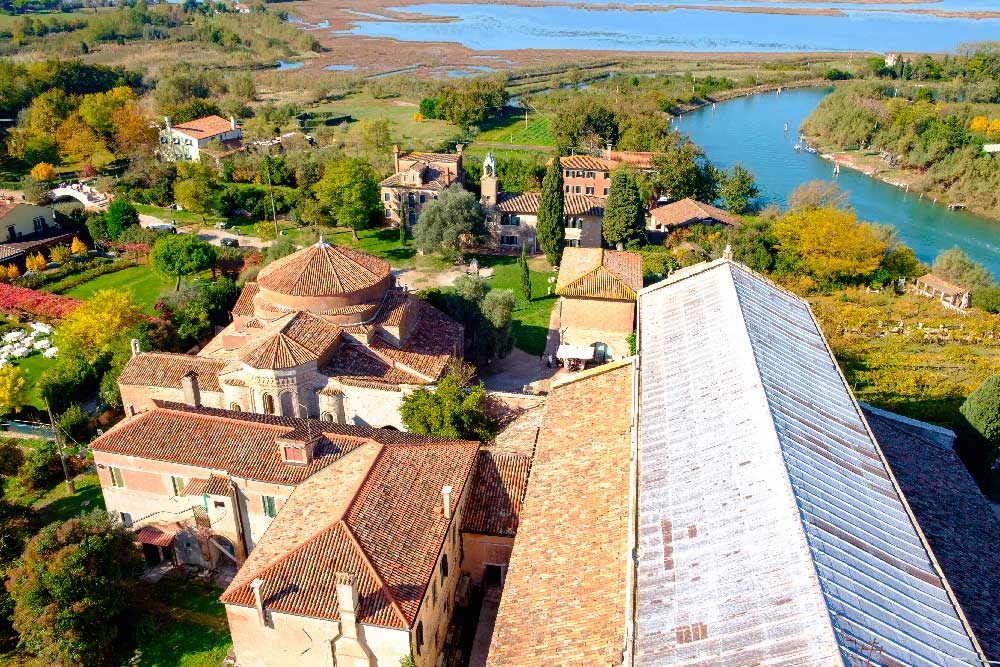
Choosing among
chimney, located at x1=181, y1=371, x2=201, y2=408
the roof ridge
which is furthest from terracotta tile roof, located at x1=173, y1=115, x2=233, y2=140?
the roof ridge

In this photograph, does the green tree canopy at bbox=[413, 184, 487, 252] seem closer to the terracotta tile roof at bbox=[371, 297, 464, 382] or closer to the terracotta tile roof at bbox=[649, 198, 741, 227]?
the terracotta tile roof at bbox=[649, 198, 741, 227]

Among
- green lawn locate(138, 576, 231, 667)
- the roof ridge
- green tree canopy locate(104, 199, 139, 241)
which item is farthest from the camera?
green tree canopy locate(104, 199, 139, 241)

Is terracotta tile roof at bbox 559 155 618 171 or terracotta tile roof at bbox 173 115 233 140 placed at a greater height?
terracotta tile roof at bbox 173 115 233 140

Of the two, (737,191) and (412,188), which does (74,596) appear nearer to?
(412,188)

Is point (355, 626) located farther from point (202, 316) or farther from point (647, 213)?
point (647, 213)

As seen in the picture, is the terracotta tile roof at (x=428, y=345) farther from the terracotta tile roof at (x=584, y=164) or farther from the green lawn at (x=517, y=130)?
the green lawn at (x=517, y=130)

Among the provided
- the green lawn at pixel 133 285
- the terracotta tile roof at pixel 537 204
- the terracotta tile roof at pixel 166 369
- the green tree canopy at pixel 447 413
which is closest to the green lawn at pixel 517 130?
the terracotta tile roof at pixel 537 204

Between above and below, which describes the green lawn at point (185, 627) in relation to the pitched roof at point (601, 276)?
below
